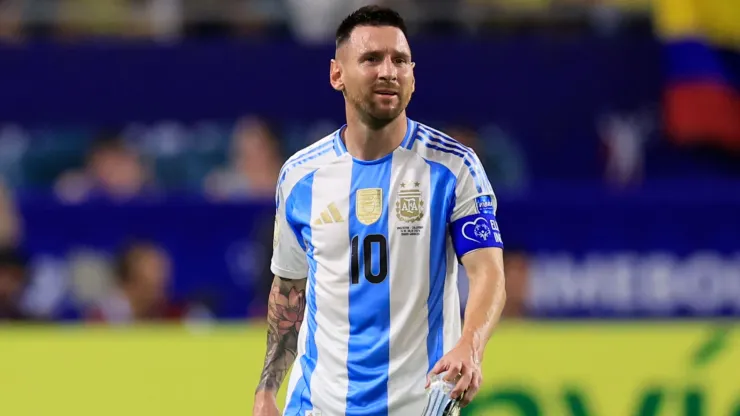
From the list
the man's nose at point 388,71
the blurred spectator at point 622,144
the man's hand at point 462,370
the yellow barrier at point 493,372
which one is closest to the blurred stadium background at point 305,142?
the blurred spectator at point 622,144

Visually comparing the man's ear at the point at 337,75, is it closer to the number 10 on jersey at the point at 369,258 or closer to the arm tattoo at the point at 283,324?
the number 10 on jersey at the point at 369,258

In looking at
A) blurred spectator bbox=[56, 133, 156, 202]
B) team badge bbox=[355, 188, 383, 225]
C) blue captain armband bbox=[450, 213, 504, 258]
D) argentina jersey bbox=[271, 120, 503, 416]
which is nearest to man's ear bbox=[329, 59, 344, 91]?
argentina jersey bbox=[271, 120, 503, 416]

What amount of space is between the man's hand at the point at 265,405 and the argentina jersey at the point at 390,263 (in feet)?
0.61

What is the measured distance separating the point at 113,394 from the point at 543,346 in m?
2.09

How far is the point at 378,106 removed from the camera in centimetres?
417

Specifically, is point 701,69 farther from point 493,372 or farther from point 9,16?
point 9,16

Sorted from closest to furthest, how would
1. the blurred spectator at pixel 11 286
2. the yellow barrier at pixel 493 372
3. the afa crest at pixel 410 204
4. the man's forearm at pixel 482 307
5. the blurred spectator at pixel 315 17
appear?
1. the man's forearm at pixel 482 307
2. the afa crest at pixel 410 204
3. the yellow barrier at pixel 493 372
4. the blurred spectator at pixel 11 286
5. the blurred spectator at pixel 315 17

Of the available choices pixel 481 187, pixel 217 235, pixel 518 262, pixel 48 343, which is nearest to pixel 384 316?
pixel 481 187

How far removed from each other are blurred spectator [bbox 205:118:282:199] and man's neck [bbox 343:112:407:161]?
20.0 feet

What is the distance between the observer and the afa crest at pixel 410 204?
4.21 m

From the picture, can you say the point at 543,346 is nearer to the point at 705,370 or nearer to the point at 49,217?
the point at 705,370

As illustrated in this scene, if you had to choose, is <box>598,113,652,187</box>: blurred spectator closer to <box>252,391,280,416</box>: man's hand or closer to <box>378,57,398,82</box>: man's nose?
<box>252,391,280,416</box>: man's hand

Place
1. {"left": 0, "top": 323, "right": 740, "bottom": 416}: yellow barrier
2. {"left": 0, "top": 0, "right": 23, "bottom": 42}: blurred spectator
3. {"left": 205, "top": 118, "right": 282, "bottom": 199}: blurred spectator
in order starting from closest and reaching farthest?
{"left": 0, "top": 323, "right": 740, "bottom": 416}: yellow barrier → {"left": 205, "top": 118, "right": 282, "bottom": 199}: blurred spectator → {"left": 0, "top": 0, "right": 23, "bottom": 42}: blurred spectator

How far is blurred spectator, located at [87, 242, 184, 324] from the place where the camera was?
9.12 m
